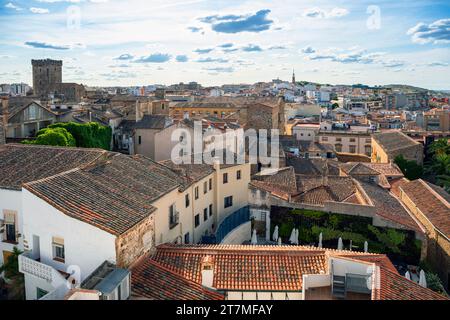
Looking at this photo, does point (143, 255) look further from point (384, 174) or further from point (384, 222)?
point (384, 174)

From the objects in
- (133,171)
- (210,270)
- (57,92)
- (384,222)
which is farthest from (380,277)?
(57,92)

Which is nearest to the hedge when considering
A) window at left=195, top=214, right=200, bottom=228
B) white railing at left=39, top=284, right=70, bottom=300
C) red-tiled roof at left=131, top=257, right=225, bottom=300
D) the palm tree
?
window at left=195, top=214, right=200, bottom=228

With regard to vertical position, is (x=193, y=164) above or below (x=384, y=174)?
above

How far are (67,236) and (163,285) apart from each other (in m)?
2.90

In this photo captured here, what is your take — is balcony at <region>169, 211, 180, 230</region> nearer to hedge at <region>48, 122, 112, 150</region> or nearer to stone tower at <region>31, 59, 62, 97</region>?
hedge at <region>48, 122, 112, 150</region>

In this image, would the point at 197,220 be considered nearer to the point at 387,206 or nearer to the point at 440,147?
the point at 387,206

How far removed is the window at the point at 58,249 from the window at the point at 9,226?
379 cm

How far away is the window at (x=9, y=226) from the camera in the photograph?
50.1ft

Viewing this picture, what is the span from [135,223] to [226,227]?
997 centimetres

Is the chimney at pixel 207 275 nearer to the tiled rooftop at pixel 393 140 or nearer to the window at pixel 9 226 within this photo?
the window at pixel 9 226

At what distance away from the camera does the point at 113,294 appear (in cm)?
1007

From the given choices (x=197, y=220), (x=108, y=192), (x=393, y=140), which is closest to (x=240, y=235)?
(x=197, y=220)

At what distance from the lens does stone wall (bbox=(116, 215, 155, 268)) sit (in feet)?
38.0

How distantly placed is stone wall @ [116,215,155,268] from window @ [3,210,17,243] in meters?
5.21
